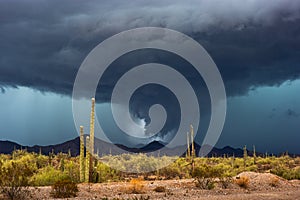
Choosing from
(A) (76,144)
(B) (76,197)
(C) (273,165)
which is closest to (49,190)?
(B) (76,197)

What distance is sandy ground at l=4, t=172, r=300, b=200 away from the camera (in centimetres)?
2339

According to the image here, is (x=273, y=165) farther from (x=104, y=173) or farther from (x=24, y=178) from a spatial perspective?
(x=24, y=178)

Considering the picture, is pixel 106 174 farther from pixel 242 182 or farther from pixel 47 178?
pixel 242 182

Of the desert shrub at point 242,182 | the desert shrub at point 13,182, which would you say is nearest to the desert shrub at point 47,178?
the desert shrub at point 13,182

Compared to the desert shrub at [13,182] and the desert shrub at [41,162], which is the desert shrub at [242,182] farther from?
the desert shrub at [41,162]

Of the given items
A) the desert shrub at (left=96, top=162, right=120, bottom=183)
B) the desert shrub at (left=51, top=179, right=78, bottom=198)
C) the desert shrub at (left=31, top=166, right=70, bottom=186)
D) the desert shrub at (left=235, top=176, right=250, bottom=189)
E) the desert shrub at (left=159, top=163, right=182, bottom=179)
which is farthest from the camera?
the desert shrub at (left=159, top=163, right=182, bottom=179)

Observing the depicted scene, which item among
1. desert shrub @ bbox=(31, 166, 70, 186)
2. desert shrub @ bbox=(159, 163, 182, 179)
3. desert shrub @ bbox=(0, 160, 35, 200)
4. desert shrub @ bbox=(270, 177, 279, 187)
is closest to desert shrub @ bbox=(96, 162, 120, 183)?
desert shrub @ bbox=(31, 166, 70, 186)

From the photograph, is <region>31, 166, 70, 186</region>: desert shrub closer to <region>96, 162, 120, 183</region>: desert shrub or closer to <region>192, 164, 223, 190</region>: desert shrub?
<region>96, 162, 120, 183</region>: desert shrub

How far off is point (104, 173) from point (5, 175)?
18240 mm

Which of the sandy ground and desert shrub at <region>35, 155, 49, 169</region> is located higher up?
desert shrub at <region>35, 155, 49, 169</region>

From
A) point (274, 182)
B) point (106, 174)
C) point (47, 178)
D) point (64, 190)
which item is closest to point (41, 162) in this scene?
point (106, 174)

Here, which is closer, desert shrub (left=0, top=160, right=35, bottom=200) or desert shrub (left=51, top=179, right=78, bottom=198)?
desert shrub (left=0, top=160, right=35, bottom=200)

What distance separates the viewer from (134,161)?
184 feet

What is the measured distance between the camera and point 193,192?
26250mm
